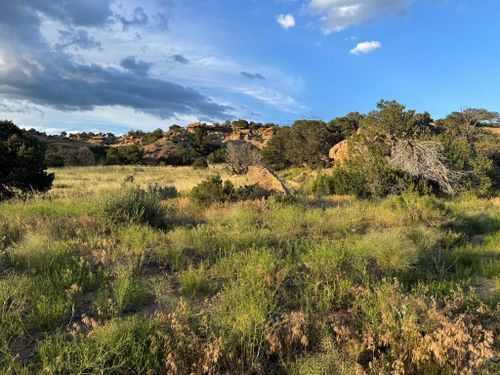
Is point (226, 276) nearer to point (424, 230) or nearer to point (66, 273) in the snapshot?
point (66, 273)

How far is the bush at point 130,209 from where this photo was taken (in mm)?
8594

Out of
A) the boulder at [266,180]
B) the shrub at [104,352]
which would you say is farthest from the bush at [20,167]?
the shrub at [104,352]

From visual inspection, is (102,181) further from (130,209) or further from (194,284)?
(194,284)

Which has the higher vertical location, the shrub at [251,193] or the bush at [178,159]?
the bush at [178,159]

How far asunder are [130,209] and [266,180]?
7.77m

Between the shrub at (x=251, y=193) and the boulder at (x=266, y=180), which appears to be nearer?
the shrub at (x=251, y=193)

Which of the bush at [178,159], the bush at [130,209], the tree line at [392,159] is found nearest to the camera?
the bush at [130,209]

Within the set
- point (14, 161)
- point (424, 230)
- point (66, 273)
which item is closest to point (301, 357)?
point (66, 273)

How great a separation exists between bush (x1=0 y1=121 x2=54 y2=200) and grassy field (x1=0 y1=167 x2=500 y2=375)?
8701 millimetres

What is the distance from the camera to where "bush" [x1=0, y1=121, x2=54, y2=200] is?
16125 millimetres

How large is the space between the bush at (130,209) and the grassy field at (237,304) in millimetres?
132

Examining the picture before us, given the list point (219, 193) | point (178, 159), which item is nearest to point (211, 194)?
point (219, 193)

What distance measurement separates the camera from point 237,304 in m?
4.20

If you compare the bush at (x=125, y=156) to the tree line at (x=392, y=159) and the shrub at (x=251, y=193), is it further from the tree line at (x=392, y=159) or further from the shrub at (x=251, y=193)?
the shrub at (x=251, y=193)
